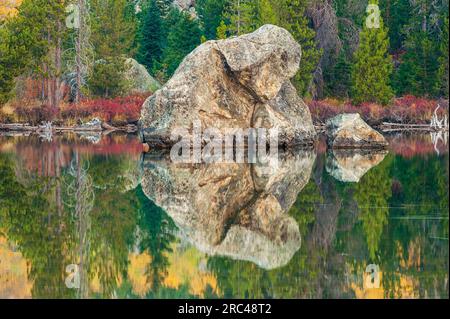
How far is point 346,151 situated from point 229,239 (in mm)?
17211

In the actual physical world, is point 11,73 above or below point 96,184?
above

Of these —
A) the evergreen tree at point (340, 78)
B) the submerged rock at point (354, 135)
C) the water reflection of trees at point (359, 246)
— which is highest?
the evergreen tree at point (340, 78)

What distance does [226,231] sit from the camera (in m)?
13.5

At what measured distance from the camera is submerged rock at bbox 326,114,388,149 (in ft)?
101

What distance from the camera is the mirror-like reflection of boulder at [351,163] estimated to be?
2137 cm

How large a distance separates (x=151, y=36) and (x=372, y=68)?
837 inches

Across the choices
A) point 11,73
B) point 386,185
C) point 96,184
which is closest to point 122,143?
point 11,73

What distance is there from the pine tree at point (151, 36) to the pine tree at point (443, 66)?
22.1 m

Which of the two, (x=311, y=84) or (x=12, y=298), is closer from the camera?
(x=12, y=298)

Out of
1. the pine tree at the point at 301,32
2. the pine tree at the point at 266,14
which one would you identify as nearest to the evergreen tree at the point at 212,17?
the pine tree at the point at 266,14

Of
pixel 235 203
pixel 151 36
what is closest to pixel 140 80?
pixel 151 36

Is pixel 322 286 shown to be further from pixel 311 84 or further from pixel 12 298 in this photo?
pixel 311 84

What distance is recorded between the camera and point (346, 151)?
29688 mm

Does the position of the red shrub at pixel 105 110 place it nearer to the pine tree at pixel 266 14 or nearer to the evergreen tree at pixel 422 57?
the pine tree at pixel 266 14
